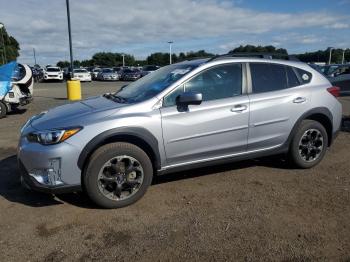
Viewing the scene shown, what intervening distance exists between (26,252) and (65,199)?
121 centimetres

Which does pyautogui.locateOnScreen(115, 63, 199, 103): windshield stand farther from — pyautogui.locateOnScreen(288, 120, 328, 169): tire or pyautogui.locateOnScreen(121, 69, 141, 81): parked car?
pyautogui.locateOnScreen(121, 69, 141, 81): parked car

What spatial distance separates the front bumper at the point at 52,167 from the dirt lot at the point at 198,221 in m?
0.34

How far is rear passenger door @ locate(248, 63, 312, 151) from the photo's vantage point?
5.00 meters

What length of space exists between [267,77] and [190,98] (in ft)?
4.69

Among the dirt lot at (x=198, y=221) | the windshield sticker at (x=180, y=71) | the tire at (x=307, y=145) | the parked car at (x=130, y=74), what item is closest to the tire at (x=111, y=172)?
the dirt lot at (x=198, y=221)

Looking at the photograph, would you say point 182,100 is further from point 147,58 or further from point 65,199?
point 147,58

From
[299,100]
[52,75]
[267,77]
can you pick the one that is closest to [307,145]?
[299,100]

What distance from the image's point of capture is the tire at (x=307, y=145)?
5.38 m

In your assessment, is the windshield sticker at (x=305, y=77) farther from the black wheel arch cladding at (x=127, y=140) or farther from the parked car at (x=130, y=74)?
the parked car at (x=130, y=74)

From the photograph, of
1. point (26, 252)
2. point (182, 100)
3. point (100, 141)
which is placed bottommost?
point (26, 252)

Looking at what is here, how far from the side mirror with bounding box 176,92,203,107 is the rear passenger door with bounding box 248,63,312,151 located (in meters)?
0.90

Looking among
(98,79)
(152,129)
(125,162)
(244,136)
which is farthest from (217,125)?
(98,79)

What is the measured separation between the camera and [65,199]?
457 cm

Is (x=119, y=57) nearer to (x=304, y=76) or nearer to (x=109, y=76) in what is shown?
(x=109, y=76)
